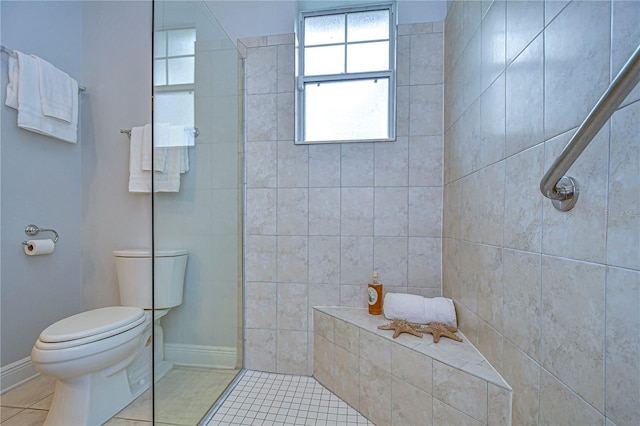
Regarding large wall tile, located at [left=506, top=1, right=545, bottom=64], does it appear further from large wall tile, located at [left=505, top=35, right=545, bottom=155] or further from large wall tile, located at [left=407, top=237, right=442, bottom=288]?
large wall tile, located at [left=407, top=237, right=442, bottom=288]

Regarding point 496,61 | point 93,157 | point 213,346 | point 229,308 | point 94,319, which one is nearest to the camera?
point 496,61

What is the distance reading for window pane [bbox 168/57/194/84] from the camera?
121cm

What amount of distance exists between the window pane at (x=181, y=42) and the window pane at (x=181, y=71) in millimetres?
32

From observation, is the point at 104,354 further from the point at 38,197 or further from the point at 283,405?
the point at 38,197

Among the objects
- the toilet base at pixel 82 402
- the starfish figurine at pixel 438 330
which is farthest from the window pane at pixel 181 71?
the starfish figurine at pixel 438 330

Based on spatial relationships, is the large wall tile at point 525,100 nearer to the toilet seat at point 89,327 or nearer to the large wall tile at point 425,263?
the large wall tile at point 425,263

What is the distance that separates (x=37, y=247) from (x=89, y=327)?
0.77m

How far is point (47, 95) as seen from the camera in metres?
1.62

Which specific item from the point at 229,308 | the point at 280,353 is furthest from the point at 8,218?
the point at 280,353

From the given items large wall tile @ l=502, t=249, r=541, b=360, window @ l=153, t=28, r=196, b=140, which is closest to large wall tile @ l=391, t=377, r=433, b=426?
large wall tile @ l=502, t=249, r=541, b=360

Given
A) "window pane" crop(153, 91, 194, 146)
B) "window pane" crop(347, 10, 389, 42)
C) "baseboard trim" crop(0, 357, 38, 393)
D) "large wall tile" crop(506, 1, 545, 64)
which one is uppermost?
"window pane" crop(347, 10, 389, 42)

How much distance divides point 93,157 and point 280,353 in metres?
1.84

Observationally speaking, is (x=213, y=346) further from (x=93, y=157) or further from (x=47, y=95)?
(x=47, y=95)

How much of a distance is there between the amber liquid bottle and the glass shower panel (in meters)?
0.80
